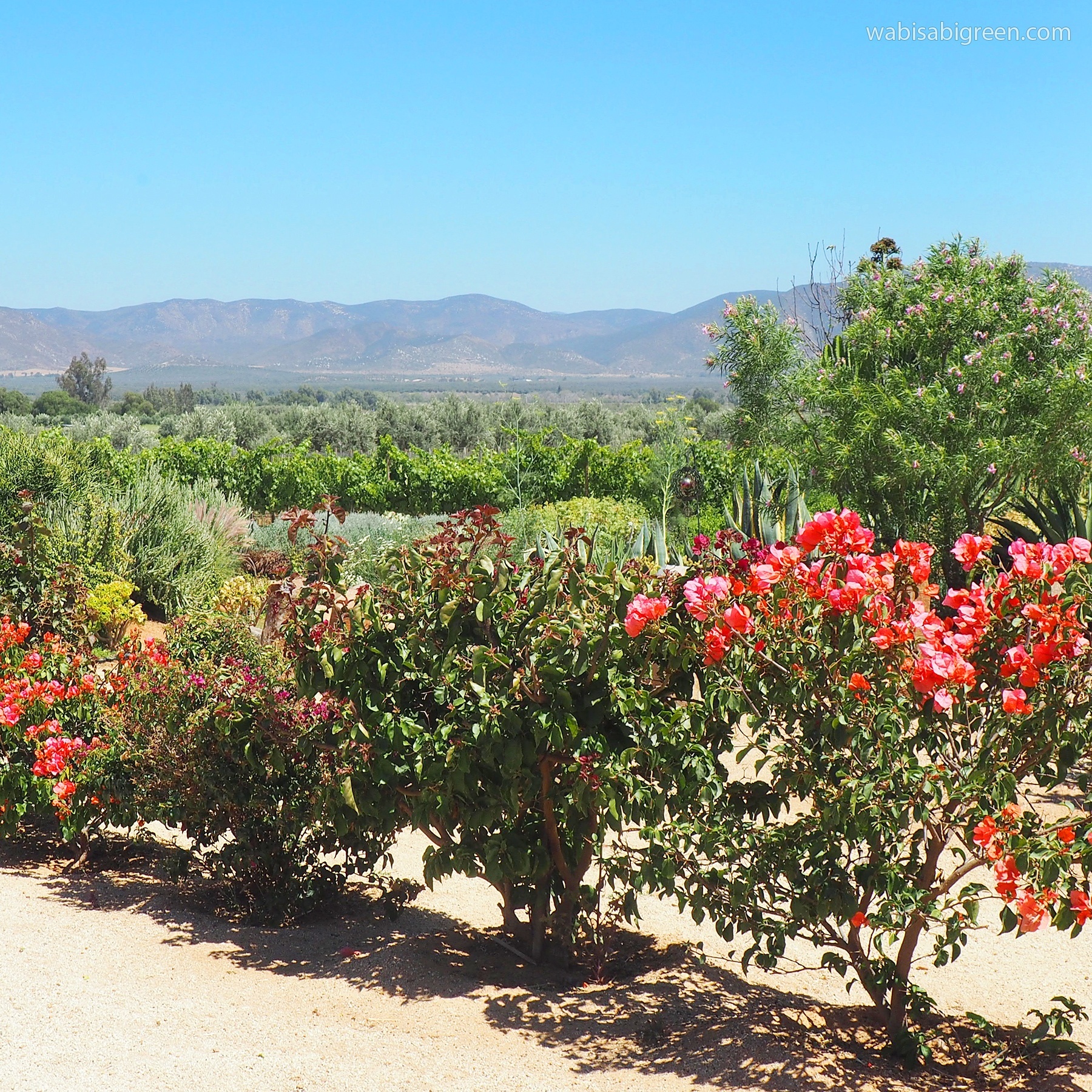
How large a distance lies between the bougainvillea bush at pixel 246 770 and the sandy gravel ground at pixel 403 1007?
0.66ft

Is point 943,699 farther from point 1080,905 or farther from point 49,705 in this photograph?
point 49,705

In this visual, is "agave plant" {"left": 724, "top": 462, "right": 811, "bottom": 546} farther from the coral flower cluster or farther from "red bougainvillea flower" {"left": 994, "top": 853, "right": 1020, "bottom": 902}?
"red bougainvillea flower" {"left": 994, "top": 853, "right": 1020, "bottom": 902}

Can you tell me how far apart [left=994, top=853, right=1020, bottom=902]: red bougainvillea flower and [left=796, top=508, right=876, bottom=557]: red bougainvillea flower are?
876 millimetres

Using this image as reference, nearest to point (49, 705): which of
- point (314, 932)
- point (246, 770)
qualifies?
point (246, 770)

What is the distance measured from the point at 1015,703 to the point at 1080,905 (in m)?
0.46

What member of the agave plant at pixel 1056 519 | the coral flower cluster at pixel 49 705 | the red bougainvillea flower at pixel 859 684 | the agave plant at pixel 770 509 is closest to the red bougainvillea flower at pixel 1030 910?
the red bougainvillea flower at pixel 859 684

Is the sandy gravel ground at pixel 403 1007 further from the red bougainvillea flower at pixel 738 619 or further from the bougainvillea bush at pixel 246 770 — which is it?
the red bougainvillea flower at pixel 738 619

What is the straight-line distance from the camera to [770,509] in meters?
8.57

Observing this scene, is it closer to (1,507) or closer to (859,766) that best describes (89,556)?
(1,507)

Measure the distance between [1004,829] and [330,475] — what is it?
13.3 m

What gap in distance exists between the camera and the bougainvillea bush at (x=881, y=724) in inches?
98.3

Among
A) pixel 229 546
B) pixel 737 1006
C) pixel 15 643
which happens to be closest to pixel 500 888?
pixel 737 1006

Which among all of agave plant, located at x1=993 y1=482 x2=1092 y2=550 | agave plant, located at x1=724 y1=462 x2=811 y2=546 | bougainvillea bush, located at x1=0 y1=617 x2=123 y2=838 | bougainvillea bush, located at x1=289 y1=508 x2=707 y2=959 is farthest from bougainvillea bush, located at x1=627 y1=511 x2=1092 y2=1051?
agave plant, located at x1=993 y1=482 x2=1092 y2=550

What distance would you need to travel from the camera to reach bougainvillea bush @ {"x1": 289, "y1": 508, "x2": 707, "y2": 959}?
9.29ft
